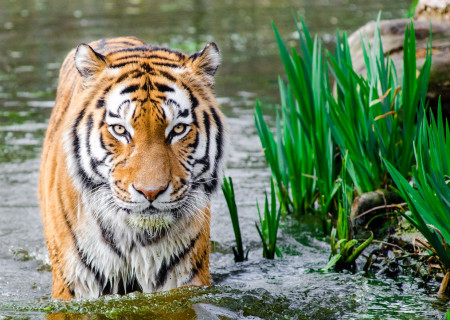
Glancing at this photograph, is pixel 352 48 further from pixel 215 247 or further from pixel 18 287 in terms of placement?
pixel 18 287

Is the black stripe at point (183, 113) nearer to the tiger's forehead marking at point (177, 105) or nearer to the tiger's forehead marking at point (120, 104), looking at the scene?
the tiger's forehead marking at point (177, 105)

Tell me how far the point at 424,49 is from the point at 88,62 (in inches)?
112

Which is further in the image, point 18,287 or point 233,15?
point 233,15

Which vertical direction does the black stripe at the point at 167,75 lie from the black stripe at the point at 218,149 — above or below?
above

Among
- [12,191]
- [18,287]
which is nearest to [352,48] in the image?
[12,191]

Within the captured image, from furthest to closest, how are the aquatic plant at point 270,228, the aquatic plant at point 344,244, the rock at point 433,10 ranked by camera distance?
the rock at point 433,10 < the aquatic plant at point 270,228 < the aquatic plant at point 344,244

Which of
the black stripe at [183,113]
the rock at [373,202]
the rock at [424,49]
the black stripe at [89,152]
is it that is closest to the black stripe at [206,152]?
the black stripe at [183,113]

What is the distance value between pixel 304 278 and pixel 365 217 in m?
0.78

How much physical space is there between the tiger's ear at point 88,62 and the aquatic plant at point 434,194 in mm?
1313

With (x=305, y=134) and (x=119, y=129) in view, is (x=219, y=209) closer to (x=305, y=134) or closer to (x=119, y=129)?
(x=305, y=134)

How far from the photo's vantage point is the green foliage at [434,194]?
2838 mm

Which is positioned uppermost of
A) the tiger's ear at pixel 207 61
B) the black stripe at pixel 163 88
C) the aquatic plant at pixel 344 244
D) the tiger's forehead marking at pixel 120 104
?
the tiger's ear at pixel 207 61

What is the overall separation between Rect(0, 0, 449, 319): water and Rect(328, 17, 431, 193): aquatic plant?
614 millimetres

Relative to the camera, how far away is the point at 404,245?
11.8 ft
